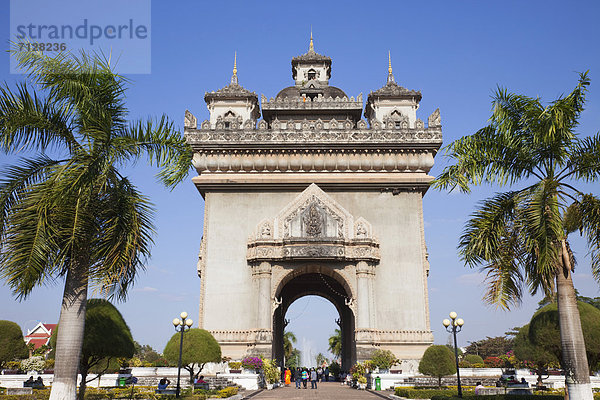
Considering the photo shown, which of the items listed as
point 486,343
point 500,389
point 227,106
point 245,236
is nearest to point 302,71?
point 227,106

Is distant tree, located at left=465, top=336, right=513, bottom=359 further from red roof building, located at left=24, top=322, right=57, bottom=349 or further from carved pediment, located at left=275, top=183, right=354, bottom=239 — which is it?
red roof building, located at left=24, top=322, right=57, bottom=349

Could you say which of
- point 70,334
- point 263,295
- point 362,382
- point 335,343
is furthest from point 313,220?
point 335,343

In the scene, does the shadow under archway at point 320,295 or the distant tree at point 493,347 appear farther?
the distant tree at point 493,347

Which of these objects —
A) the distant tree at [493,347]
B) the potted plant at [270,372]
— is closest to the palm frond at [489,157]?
the potted plant at [270,372]

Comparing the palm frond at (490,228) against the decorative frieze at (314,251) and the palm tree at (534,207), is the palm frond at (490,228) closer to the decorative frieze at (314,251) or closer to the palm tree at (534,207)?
the palm tree at (534,207)

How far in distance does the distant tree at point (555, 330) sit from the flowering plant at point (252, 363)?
11989 millimetres

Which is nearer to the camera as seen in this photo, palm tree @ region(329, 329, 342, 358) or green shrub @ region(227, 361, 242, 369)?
green shrub @ region(227, 361, 242, 369)

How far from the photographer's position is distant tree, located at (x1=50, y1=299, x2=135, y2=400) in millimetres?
13234

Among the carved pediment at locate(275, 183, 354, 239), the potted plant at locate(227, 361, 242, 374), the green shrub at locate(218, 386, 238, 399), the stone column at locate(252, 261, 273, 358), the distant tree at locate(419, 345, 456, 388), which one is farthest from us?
the carved pediment at locate(275, 183, 354, 239)

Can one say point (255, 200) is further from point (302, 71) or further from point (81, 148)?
point (81, 148)

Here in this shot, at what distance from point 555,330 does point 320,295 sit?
1968cm

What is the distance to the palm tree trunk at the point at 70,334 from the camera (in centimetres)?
1034

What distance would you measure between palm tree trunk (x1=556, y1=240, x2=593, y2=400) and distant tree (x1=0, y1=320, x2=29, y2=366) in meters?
23.4

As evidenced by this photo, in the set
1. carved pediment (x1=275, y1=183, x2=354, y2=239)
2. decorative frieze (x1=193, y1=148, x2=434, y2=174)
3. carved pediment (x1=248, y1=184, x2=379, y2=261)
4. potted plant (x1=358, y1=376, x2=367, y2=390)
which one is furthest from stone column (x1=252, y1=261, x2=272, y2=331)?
decorative frieze (x1=193, y1=148, x2=434, y2=174)
